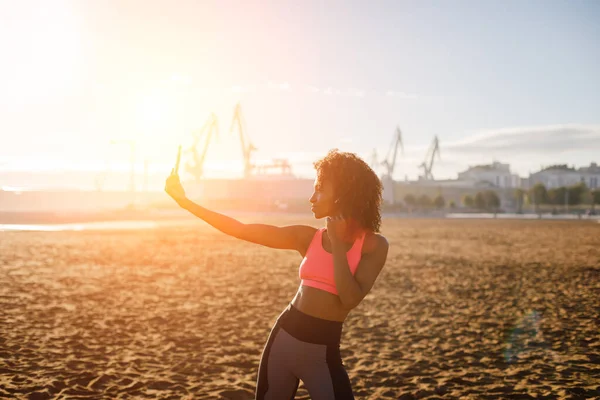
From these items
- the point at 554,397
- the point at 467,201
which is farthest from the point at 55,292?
the point at 467,201

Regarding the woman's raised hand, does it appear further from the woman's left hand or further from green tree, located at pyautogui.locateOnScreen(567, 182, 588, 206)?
green tree, located at pyautogui.locateOnScreen(567, 182, 588, 206)

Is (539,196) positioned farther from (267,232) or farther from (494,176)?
(267,232)

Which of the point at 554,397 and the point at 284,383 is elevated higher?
the point at 284,383

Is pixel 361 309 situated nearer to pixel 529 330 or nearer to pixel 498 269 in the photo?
pixel 529 330

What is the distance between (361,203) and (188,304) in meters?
7.65

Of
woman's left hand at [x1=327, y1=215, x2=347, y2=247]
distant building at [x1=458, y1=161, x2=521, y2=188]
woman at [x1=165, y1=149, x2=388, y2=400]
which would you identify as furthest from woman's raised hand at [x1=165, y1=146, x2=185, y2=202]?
distant building at [x1=458, y1=161, x2=521, y2=188]

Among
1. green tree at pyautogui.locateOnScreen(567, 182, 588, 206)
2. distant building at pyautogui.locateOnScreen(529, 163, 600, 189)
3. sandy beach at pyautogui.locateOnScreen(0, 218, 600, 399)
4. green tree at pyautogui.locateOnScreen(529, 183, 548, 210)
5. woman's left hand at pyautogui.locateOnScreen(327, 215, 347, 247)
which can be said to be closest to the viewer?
woman's left hand at pyautogui.locateOnScreen(327, 215, 347, 247)

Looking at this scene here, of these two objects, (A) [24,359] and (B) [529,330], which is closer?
(A) [24,359]

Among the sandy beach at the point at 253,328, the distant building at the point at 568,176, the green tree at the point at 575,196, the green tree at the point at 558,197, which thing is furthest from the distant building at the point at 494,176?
the sandy beach at the point at 253,328

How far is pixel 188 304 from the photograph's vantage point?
971cm

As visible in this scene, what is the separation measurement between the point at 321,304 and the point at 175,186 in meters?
1.01

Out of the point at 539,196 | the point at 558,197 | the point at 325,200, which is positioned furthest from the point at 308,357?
the point at 558,197

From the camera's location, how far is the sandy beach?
5.66 m

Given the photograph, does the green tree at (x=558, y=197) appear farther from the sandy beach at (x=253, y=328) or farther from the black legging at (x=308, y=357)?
the black legging at (x=308, y=357)
